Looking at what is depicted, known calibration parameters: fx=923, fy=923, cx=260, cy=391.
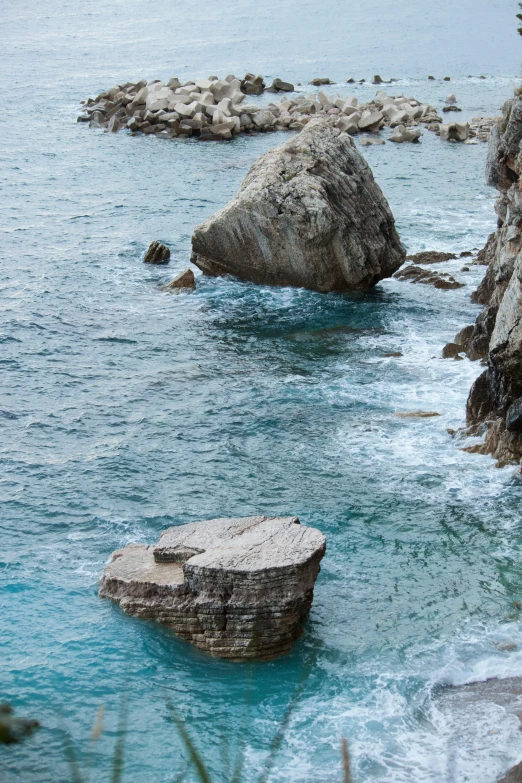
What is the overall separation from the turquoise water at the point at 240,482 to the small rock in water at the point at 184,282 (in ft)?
1.80

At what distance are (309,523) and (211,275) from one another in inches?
653

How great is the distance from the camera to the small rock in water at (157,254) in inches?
1426

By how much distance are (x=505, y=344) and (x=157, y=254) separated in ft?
59.9

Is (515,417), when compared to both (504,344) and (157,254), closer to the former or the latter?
(504,344)

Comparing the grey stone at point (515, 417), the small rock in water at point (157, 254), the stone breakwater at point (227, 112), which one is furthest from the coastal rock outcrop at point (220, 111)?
the grey stone at point (515, 417)

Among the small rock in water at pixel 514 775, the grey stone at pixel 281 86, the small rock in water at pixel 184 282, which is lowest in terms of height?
the small rock in water at pixel 514 775

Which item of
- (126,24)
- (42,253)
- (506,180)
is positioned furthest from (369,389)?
(126,24)

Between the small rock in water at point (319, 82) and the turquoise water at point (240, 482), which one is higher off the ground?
the small rock in water at point (319, 82)

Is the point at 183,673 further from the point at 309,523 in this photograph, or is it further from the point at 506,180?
the point at 506,180

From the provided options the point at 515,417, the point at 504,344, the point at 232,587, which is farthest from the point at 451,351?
the point at 232,587

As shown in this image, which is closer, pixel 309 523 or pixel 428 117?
pixel 309 523

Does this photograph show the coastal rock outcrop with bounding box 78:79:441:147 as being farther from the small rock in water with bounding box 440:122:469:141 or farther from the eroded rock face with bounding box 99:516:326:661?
the eroded rock face with bounding box 99:516:326:661

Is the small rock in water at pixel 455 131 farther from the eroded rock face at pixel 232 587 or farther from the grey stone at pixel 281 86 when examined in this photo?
the eroded rock face at pixel 232 587

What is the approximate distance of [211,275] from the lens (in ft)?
111
